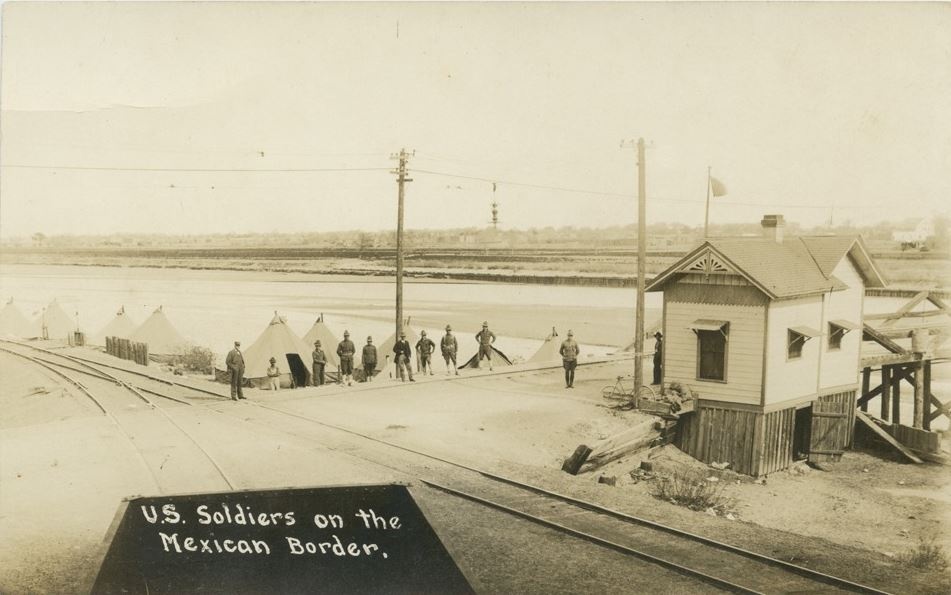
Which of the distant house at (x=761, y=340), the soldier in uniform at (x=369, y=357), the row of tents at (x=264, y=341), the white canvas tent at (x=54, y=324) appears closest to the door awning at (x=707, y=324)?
the distant house at (x=761, y=340)

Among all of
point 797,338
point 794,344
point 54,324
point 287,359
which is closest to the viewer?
point 797,338

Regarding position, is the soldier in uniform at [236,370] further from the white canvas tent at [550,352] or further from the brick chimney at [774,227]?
the brick chimney at [774,227]

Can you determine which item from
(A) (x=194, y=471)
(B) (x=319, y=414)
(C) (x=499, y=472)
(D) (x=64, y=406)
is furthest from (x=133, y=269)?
(C) (x=499, y=472)

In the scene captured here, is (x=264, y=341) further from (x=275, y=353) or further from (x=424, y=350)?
(x=424, y=350)

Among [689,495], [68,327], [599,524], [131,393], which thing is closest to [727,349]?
[689,495]

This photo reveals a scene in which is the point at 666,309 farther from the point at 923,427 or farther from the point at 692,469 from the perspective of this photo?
the point at 923,427

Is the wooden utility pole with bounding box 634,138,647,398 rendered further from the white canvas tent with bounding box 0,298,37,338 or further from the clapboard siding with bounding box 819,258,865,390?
the white canvas tent with bounding box 0,298,37,338

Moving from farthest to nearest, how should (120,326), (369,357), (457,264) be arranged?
(457,264) < (120,326) < (369,357)

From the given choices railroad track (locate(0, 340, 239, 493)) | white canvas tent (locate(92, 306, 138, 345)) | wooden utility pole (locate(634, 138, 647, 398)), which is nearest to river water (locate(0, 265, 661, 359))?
white canvas tent (locate(92, 306, 138, 345))
